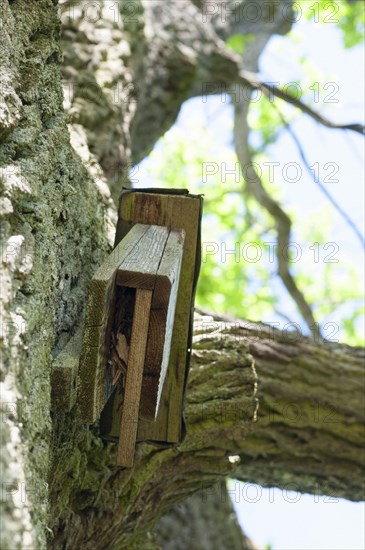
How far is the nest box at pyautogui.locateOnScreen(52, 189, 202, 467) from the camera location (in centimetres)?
174

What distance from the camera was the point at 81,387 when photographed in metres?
1.76

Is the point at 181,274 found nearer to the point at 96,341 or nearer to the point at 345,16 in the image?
the point at 96,341

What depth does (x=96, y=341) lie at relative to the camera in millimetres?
1743

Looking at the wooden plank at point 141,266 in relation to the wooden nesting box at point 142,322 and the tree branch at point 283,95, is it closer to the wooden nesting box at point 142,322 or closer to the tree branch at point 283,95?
the wooden nesting box at point 142,322

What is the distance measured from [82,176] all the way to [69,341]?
2.41 ft

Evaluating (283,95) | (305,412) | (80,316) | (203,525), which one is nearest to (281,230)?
(283,95)

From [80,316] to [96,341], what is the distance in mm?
349

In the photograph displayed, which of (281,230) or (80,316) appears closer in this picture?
(80,316)

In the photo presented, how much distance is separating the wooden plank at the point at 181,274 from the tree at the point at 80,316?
178mm

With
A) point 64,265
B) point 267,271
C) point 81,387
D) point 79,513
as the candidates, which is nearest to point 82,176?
point 64,265

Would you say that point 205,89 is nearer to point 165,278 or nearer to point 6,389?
point 165,278

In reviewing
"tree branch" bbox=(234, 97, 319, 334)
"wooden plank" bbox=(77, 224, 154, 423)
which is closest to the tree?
"wooden plank" bbox=(77, 224, 154, 423)

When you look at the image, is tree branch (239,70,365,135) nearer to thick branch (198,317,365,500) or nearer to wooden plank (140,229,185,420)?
thick branch (198,317,365,500)

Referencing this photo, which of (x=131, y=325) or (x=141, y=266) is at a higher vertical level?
(x=141, y=266)
